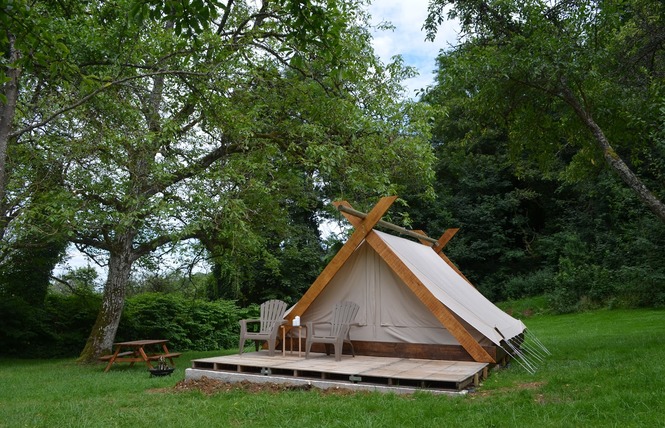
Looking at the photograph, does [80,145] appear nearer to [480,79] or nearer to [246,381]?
[246,381]

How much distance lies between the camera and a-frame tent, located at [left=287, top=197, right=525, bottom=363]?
7.27 m

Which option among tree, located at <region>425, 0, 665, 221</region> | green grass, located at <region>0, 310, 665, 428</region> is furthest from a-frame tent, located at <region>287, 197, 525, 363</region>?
tree, located at <region>425, 0, 665, 221</region>

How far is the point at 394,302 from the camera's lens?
812cm

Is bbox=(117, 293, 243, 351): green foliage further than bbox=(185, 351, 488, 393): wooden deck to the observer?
Yes

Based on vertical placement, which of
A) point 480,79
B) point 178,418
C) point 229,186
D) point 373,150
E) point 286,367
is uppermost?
point 480,79

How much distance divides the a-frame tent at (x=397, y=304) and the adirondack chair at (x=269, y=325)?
0.77ft

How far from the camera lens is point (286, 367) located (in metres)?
6.56

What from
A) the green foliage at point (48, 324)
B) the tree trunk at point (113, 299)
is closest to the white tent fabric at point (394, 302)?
the tree trunk at point (113, 299)

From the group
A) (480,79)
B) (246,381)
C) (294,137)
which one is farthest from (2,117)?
(480,79)

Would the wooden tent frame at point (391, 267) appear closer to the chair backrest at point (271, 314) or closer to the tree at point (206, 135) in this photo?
the chair backrest at point (271, 314)

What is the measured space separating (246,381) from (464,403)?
268 centimetres

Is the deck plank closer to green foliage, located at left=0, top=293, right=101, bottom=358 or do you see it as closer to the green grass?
the green grass

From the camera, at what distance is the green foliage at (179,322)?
13.9m

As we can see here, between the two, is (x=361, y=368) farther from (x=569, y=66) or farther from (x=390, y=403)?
(x=569, y=66)
